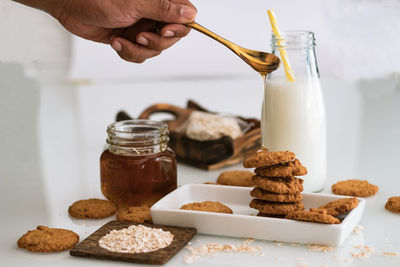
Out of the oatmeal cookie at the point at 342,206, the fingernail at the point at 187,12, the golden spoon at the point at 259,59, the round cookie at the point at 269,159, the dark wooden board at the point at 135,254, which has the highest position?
the fingernail at the point at 187,12

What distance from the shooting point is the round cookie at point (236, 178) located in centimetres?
169

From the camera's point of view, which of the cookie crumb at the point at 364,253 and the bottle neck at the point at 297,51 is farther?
the bottle neck at the point at 297,51

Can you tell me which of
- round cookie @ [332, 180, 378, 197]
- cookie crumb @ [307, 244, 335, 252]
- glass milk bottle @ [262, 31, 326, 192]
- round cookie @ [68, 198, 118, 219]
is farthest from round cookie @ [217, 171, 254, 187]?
cookie crumb @ [307, 244, 335, 252]

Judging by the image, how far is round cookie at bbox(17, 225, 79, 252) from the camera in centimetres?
127

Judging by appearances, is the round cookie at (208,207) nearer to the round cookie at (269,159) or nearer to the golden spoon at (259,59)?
the round cookie at (269,159)

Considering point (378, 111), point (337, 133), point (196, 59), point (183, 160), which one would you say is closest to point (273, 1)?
point (196, 59)

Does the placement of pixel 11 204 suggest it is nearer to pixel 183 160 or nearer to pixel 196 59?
pixel 183 160

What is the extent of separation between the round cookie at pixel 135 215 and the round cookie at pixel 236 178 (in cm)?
32

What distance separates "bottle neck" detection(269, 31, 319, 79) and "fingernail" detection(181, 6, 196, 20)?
0.68 feet

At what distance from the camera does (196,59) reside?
11.9 ft

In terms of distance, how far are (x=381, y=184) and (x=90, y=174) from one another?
816 millimetres

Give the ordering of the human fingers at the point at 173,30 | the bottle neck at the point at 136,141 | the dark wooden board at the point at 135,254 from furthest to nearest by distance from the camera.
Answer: the human fingers at the point at 173,30, the bottle neck at the point at 136,141, the dark wooden board at the point at 135,254

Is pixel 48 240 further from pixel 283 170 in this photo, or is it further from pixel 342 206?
pixel 342 206

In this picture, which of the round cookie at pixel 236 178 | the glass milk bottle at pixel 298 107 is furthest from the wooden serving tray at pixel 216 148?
the glass milk bottle at pixel 298 107
